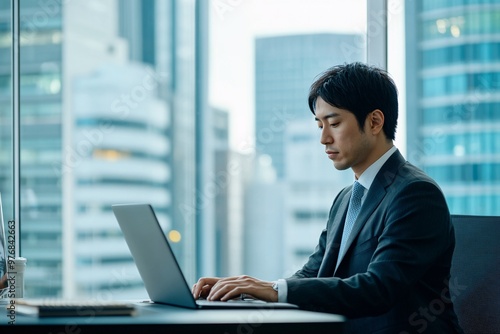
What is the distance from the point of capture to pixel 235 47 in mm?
10070

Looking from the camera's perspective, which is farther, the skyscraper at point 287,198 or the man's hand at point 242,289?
the skyscraper at point 287,198

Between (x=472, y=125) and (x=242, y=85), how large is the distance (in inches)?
266

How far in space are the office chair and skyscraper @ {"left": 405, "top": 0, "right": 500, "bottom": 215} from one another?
0.86 metres

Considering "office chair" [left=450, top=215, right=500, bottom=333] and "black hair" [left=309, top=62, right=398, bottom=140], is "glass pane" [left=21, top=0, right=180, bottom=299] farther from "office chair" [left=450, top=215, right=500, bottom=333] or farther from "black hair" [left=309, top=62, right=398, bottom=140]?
"office chair" [left=450, top=215, right=500, bottom=333]

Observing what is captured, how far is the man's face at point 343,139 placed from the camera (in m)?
1.67

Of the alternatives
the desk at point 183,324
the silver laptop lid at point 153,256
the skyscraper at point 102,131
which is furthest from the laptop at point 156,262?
the skyscraper at point 102,131

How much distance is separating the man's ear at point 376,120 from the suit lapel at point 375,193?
0.09 metres

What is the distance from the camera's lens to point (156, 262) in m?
1.33

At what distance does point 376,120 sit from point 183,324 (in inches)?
35.7

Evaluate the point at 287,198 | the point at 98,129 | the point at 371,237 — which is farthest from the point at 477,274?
the point at 98,129

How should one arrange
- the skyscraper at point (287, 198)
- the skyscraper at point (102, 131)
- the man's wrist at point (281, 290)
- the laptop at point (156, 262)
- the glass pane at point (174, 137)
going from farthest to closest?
1. the skyscraper at point (102, 131)
2. the skyscraper at point (287, 198)
3. the glass pane at point (174, 137)
4. the man's wrist at point (281, 290)
5. the laptop at point (156, 262)

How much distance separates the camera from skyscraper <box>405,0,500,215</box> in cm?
255

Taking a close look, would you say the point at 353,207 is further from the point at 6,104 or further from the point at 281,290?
the point at 6,104

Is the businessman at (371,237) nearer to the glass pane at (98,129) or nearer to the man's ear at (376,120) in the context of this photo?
the man's ear at (376,120)
